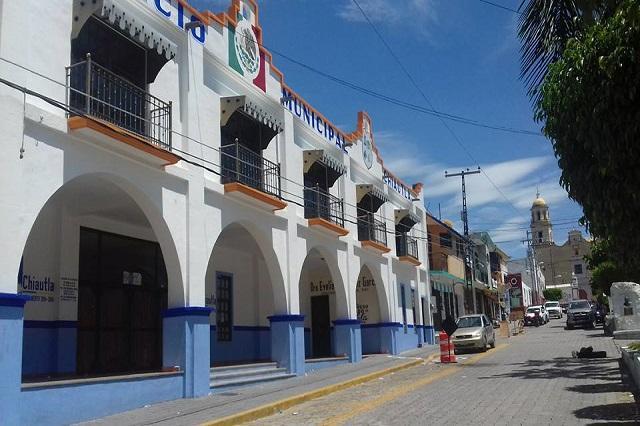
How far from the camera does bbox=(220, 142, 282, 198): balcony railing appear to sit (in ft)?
51.0

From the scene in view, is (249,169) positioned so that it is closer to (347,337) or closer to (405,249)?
(347,337)

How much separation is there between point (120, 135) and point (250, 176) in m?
5.78

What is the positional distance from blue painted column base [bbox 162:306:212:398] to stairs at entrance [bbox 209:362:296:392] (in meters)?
0.87

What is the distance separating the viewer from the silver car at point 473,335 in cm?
2636

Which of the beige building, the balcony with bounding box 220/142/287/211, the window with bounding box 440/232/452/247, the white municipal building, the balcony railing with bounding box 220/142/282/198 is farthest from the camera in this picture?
the beige building

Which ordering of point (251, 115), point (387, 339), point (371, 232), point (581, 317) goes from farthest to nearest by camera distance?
1. point (581, 317)
2. point (387, 339)
3. point (371, 232)
4. point (251, 115)

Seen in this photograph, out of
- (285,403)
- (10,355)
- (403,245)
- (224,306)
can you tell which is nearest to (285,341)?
(224,306)

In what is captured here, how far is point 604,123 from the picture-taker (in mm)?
6367

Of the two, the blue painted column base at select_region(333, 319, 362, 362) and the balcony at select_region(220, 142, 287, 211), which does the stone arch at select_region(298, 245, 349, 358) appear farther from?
the balcony at select_region(220, 142, 287, 211)

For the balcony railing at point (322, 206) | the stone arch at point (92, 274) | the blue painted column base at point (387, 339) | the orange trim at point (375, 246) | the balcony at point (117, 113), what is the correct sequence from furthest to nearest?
1. the blue painted column base at point (387, 339)
2. the orange trim at point (375, 246)
3. the balcony railing at point (322, 206)
4. the stone arch at point (92, 274)
5. the balcony at point (117, 113)

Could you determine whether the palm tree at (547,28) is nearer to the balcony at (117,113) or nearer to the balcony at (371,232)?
the balcony at (117,113)

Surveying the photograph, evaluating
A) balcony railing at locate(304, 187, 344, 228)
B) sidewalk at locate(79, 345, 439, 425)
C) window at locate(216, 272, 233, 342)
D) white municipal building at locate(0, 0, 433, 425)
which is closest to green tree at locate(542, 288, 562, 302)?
white municipal building at locate(0, 0, 433, 425)

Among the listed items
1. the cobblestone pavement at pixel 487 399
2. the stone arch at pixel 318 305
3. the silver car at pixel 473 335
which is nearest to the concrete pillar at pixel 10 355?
the cobblestone pavement at pixel 487 399

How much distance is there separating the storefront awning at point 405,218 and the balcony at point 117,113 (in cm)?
1732
